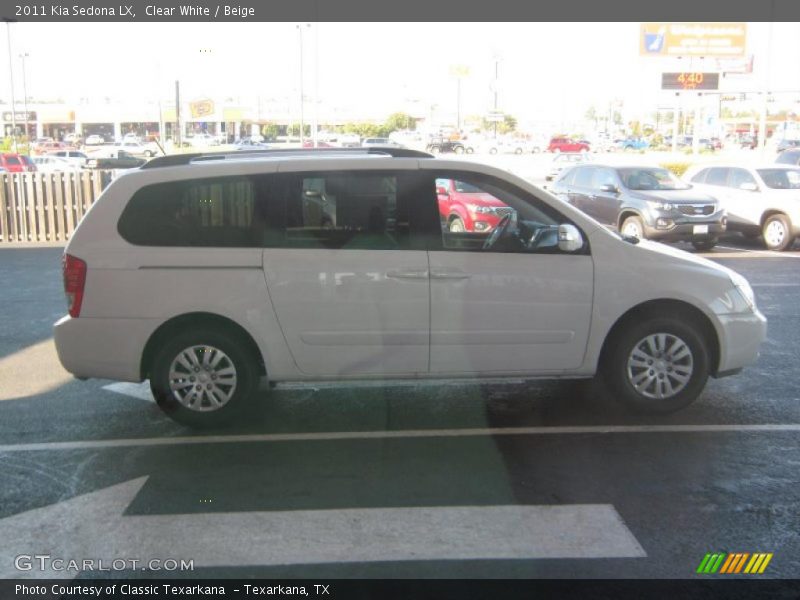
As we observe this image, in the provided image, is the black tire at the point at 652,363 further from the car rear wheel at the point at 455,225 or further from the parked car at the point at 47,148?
the parked car at the point at 47,148

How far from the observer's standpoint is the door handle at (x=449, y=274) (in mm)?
5797

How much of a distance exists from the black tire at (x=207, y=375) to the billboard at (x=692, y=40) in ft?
144

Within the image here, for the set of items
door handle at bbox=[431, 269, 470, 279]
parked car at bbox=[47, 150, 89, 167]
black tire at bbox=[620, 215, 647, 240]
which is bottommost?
black tire at bbox=[620, 215, 647, 240]

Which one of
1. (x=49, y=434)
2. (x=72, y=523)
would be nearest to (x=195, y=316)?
(x=49, y=434)

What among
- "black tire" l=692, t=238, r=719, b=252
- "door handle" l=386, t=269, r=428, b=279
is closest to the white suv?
"door handle" l=386, t=269, r=428, b=279

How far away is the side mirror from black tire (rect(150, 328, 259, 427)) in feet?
7.69

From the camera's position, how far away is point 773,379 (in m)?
7.14

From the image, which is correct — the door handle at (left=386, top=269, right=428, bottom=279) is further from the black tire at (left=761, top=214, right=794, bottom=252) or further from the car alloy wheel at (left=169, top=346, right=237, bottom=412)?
the black tire at (left=761, top=214, right=794, bottom=252)

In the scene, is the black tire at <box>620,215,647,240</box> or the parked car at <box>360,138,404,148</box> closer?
the parked car at <box>360,138,404,148</box>

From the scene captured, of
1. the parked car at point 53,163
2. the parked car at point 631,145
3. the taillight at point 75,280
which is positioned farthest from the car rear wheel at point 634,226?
the parked car at point 631,145

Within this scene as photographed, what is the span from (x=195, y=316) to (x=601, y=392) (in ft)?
10.9

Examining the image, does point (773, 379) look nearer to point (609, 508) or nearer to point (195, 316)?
point (609, 508)

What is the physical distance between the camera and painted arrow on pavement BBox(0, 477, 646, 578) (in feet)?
13.4

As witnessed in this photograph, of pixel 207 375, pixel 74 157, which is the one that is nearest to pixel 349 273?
pixel 207 375
